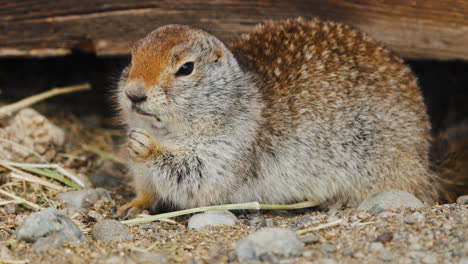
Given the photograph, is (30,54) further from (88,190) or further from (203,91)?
(203,91)

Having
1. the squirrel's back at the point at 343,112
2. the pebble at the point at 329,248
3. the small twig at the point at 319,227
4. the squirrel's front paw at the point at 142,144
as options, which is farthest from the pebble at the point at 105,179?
the pebble at the point at 329,248

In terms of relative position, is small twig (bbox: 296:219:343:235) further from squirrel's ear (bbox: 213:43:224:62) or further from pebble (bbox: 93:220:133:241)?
squirrel's ear (bbox: 213:43:224:62)

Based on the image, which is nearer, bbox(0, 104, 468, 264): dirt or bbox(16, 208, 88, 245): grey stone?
bbox(0, 104, 468, 264): dirt

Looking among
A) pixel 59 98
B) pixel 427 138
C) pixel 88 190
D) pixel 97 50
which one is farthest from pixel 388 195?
pixel 59 98

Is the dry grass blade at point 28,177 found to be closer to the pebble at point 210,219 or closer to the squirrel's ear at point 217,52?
the pebble at point 210,219

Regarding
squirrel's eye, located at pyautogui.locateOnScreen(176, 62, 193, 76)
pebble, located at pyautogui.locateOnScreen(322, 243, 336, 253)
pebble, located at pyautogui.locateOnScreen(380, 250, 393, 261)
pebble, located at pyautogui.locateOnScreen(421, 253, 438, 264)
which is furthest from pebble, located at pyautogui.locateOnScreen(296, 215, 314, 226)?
squirrel's eye, located at pyautogui.locateOnScreen(176, 62, 193, 76)
